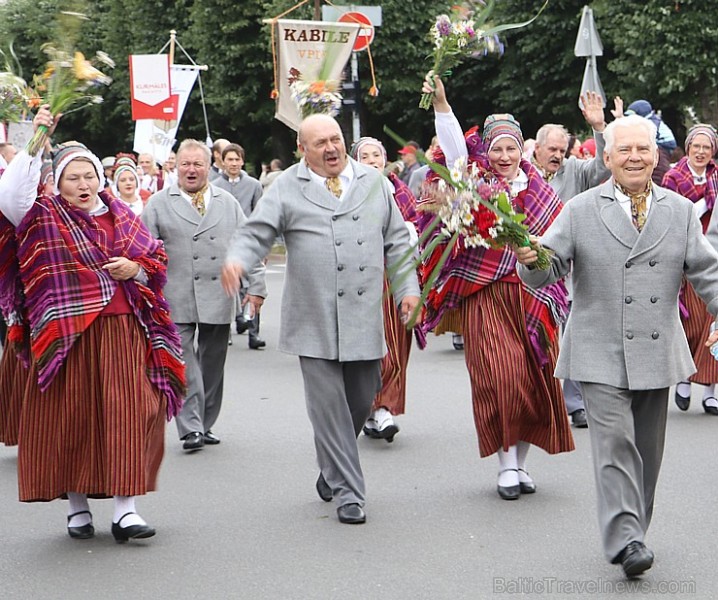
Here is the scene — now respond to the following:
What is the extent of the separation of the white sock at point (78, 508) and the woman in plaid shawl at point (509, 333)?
2.06 meters

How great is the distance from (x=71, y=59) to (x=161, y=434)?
1847 millimetres

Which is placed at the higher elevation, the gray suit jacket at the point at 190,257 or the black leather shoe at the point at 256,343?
the gray suit jacket at the point at 190,257

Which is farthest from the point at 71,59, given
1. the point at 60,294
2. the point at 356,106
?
the point at 356,106

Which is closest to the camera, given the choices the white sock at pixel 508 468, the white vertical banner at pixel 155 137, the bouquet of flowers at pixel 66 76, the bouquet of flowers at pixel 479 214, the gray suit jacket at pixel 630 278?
the bouquet of flowers at pixel 479 214

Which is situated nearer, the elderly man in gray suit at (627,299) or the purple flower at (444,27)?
the elderly man in gray suit at (627,299)

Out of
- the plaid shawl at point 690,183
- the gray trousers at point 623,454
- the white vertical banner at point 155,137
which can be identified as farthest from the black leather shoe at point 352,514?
the white vertical banner at point 155,137

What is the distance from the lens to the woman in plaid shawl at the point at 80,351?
632cm

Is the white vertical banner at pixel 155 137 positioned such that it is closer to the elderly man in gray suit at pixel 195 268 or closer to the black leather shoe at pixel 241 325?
the black leather shoe at pixel 241 325

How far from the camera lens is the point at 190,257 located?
8789 millimetres

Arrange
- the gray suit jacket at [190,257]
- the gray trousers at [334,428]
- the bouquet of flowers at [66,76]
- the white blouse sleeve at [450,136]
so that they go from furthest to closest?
1. the gray suit jacket at [190,257]
2. the white blouse sleeve at [450,136]
3. the gray trousers at [334,428]
4. the bouquet of flowers at [66,76]

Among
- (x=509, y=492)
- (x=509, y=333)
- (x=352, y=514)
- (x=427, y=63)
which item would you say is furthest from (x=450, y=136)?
(x=427, y=63)

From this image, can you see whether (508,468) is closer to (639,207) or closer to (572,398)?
(639,207)

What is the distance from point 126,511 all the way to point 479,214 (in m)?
2.30

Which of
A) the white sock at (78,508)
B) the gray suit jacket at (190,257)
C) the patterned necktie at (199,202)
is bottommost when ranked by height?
the white sock at (78,508)
